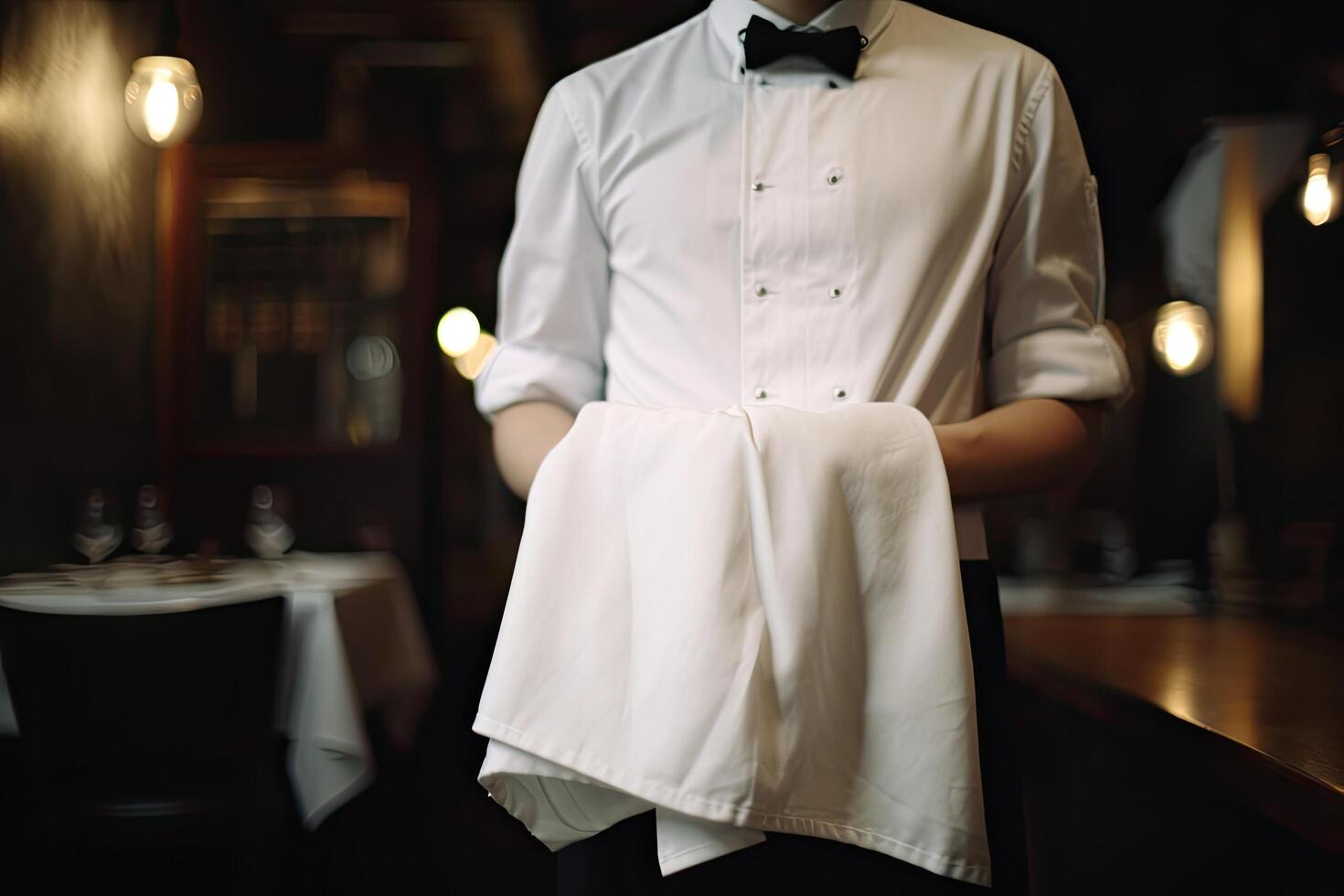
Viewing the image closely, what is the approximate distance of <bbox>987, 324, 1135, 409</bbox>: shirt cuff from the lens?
0.92 m

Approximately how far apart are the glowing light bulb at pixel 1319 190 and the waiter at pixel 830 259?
8.60ft

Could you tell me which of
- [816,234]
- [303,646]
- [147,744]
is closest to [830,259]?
[816,234]

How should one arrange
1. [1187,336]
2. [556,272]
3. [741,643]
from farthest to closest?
[1187,336] < [556,272] < [741,643]

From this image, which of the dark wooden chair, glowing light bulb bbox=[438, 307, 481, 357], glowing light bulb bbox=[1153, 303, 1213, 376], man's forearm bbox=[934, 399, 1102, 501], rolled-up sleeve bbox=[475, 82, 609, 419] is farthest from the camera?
glowing light bulb bbox=[438, 307, 481, 357]

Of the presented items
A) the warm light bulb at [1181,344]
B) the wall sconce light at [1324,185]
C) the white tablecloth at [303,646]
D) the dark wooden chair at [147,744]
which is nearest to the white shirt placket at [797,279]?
the dark wooden chair at [147,744]

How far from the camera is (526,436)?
0.94m

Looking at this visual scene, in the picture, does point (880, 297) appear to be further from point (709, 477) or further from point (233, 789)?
point (233, 789)

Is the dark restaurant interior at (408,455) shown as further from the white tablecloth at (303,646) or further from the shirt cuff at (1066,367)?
the shirt cuff at (1066,367)

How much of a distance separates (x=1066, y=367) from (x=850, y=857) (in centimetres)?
43

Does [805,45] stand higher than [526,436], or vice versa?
[805,45]

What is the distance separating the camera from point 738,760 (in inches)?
28.6

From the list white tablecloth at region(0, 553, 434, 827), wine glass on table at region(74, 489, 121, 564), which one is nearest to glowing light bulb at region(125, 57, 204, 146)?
wine glass on table at region(74, 489, 121, 564)

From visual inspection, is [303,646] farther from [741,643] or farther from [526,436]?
[741,643]

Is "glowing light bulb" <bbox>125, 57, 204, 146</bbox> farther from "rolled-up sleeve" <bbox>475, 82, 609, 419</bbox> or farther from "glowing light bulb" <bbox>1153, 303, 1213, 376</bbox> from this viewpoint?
"glowing light bulb" <bbox>1153, 303, 1213, 376</bbox>
